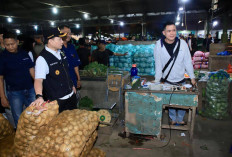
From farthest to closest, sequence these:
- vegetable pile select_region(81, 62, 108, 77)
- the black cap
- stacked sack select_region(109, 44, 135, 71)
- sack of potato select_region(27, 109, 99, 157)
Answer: stacked sack select_region(109, 44, 135, 71) < vegetable pile select_region(81, 62, 108, 77) < the black cap < sack of potato select_region(27, 109, 99, 157)

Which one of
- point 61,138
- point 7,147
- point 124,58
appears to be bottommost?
point 7,147

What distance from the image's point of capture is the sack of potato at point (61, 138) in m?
1.41

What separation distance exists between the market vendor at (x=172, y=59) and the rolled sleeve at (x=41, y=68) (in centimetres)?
220

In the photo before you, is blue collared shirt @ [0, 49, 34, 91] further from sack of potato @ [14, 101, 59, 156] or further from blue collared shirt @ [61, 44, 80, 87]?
sack of potato @ [14, 101, 59, 156]

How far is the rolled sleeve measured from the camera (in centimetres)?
203

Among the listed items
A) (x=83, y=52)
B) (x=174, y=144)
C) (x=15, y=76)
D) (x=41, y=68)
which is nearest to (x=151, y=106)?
(x=174, y=144)

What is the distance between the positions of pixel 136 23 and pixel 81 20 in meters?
8.31

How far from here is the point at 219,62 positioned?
5.87 metres

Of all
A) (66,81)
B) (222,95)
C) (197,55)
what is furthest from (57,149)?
(197,55)

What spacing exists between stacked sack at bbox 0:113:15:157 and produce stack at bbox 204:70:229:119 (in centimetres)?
431

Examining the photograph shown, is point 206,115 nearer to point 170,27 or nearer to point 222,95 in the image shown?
point 222,95

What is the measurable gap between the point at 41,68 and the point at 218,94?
4083 mm

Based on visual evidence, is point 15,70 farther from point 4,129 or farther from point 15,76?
point 4,129

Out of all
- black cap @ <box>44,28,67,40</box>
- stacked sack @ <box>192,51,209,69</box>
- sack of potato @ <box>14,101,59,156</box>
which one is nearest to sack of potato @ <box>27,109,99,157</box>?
sack of potato @ <box>14,101,59,156</box>
